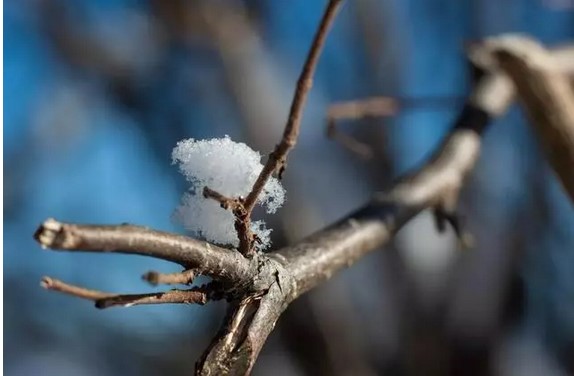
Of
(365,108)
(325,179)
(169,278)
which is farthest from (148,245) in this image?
(325,179)

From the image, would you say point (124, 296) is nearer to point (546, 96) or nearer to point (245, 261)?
point (245, 261)

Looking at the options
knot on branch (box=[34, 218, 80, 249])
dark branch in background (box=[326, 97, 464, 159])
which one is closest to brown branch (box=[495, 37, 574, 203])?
dark branch in background (box=[326, 97, 464, 159])

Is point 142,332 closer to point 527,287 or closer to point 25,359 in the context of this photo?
point 25,359

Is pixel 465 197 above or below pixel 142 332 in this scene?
above

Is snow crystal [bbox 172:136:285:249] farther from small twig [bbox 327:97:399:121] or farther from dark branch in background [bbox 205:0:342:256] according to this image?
small twig [bbox 327:97:399:121]

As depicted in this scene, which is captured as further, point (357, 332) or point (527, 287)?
point (527, 287)

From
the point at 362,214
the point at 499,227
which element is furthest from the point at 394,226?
the point at 499,227

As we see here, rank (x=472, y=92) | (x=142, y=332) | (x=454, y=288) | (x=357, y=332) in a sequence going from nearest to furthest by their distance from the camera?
(x=472, y=92)
(x=357, y=332)
(x=142, y=332)
(x=454, y=288)
